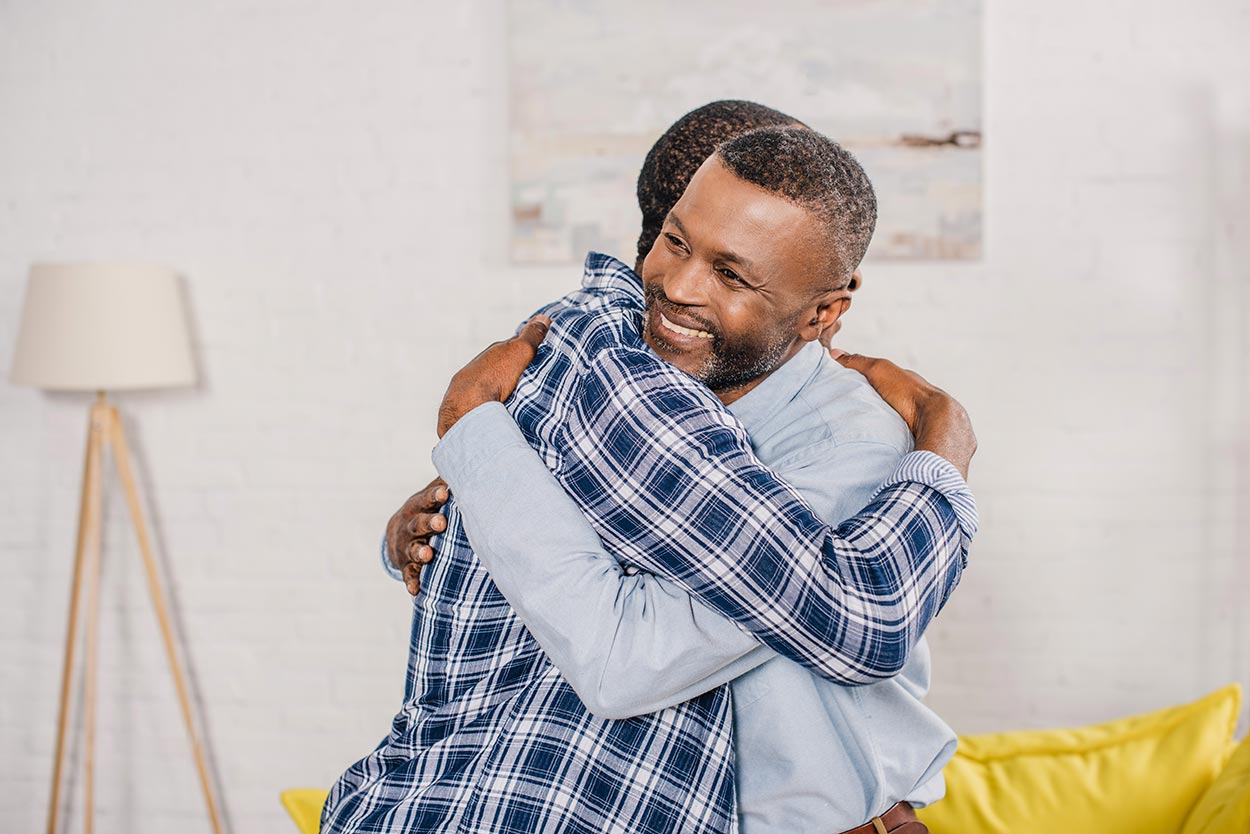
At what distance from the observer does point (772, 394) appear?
4.22 feet

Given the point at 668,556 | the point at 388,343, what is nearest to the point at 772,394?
the point at 668,556

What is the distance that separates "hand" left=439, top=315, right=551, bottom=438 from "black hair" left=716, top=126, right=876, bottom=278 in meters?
0.30

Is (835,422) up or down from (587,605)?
up

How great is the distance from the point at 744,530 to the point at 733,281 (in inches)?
11.8

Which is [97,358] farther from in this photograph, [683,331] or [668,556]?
[668,556]

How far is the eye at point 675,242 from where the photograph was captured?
1.24m

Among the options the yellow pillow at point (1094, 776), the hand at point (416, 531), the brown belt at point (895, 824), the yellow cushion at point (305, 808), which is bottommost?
the yellow cushion at point (305, 808)

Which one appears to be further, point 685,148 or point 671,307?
point 685,148

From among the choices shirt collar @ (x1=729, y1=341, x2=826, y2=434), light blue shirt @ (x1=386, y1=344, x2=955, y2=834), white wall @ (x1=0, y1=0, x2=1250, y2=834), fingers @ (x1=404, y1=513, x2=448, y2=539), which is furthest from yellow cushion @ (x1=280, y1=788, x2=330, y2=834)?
shirt collar @ (x1=729, y1=341, x2=826, y2=434)

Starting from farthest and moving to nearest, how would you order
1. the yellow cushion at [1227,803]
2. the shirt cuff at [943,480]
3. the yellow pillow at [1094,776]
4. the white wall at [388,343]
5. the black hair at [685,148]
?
the white wall at [388,343] < the yellow pillow at [1094,776] < the yellow cushion at [1227,803] < the black hair at [685,148] < the shirt cuff at [943,480]

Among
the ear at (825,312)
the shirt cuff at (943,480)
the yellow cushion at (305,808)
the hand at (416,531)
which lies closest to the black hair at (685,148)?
the ear at (825,312)

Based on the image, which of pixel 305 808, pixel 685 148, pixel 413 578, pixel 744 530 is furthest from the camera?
pixel 305 808

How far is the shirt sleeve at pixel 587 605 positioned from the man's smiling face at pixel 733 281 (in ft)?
0.75

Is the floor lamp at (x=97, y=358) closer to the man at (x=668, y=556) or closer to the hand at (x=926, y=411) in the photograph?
the man at (x=668, y=556)
